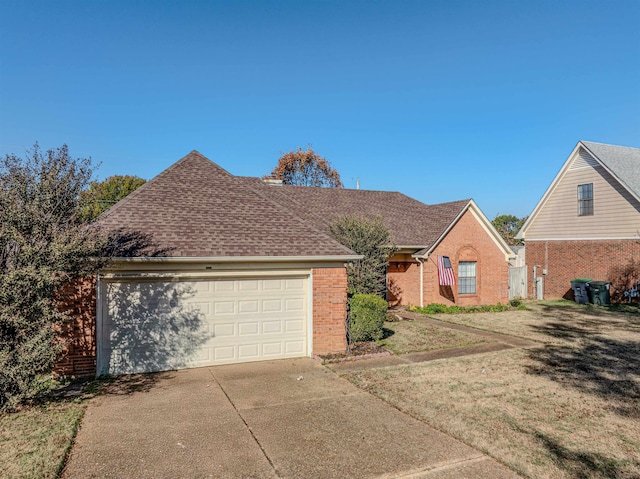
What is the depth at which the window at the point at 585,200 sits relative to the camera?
72.3 feet

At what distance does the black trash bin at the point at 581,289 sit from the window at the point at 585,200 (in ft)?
11.6

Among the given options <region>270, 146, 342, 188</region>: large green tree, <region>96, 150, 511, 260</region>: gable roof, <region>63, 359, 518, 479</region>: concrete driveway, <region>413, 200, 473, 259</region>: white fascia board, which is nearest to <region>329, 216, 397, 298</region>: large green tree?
<region>96, 150, 511, 260</region>: gable roof

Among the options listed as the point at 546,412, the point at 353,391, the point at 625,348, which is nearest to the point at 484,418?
the point at 546,412

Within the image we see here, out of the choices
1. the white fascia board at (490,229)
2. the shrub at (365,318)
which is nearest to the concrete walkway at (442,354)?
the shrub at (365,318)

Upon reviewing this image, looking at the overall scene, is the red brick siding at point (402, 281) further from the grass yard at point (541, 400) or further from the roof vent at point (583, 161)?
the roof vent at point (583, 161)

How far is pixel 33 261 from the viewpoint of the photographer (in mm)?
6773

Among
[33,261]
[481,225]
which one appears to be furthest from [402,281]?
[33,261]

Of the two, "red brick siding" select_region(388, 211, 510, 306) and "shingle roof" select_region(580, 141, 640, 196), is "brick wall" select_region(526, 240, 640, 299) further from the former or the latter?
"red brick siding" select_region(388, 211, 510, 306)

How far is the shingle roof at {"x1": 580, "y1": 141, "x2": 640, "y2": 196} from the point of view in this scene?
20328 millimetres

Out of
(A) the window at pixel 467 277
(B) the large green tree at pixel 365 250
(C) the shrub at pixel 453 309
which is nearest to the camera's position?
(B) the large green tree at pixel 365 250

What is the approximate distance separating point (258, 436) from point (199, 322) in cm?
419

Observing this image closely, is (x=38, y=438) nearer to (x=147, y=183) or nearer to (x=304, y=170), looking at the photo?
Answer: (x=147, y=183)

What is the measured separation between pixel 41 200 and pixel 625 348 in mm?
14320

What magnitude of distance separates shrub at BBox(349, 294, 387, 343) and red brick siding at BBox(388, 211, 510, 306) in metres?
7.45
